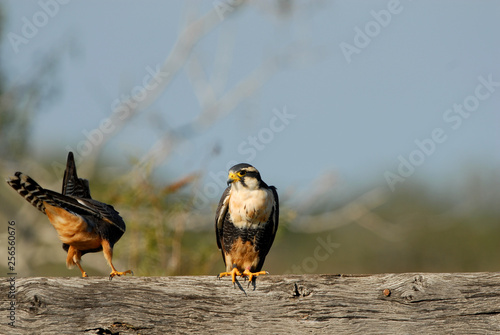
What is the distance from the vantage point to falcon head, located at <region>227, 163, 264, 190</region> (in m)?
4.36

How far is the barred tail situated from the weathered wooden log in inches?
31.5

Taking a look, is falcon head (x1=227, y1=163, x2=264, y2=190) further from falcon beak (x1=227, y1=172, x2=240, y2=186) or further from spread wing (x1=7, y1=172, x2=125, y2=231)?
spread wing (x1=7, y1=172, x2=125, y2=231)

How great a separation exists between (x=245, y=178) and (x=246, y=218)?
12.3 inches

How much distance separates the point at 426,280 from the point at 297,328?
585mm

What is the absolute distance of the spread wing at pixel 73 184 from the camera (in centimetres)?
415

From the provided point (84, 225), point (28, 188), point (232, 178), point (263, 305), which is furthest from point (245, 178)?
point (263, 305)

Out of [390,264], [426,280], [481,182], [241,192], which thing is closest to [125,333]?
[426,280]

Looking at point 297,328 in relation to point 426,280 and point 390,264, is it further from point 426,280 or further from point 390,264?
point 390,264

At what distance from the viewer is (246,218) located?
4277 mm

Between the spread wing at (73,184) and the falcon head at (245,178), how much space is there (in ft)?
3.57

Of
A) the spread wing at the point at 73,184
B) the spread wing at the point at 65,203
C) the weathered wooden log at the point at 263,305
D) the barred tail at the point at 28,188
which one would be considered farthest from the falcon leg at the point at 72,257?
the weathered wooden log at the point at 263,305

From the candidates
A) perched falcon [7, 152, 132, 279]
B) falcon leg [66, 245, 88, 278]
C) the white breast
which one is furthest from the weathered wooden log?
the white breast

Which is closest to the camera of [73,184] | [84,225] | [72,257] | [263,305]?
[263,305]

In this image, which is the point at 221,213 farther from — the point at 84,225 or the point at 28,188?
the point at 28,188
